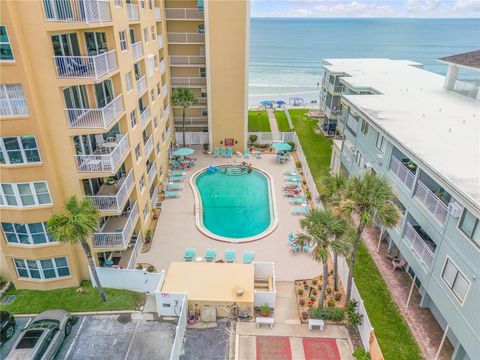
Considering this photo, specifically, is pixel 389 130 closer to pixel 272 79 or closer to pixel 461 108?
pixel 461 108

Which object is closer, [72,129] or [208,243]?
[72,129]

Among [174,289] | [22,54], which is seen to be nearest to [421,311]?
[174,289]

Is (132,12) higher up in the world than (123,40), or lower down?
higher up

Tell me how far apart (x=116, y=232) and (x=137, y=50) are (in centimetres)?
1370

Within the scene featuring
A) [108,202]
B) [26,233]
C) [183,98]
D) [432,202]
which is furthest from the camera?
[183,98]

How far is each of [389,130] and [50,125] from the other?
19852mm

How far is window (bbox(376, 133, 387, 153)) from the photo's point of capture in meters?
23.8

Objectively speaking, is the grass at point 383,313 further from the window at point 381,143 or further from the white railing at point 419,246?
the window at point 381,143

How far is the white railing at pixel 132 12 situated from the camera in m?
23.6

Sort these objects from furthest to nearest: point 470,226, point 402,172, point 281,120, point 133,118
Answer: point 281,120, point 133,118, point 402,172, point 470,226

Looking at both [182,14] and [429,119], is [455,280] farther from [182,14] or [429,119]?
[182,14]

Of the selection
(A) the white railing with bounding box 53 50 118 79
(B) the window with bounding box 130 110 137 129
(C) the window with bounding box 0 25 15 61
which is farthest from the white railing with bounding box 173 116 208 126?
(C) the window with bounding box 0 25 15 61

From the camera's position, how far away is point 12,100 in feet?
51.2

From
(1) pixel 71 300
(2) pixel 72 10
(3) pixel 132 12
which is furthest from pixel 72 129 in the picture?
(3) pixel 132 12
